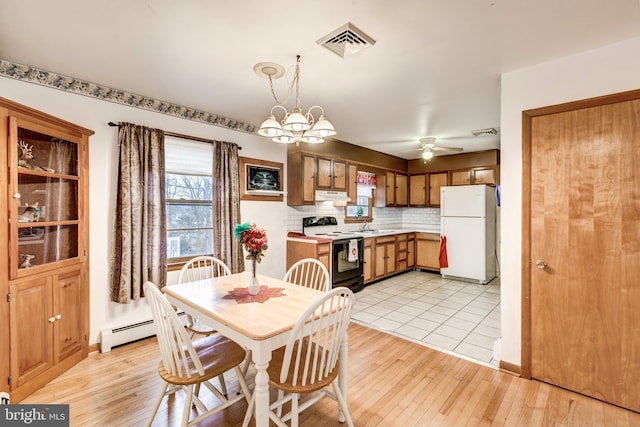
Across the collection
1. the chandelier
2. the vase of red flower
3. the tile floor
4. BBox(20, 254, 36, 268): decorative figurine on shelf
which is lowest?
the tile floor

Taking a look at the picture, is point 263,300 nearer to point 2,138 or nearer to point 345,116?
point 2,138

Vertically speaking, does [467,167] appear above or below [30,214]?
above

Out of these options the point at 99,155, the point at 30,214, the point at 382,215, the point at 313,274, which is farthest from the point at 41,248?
the point at 382,215

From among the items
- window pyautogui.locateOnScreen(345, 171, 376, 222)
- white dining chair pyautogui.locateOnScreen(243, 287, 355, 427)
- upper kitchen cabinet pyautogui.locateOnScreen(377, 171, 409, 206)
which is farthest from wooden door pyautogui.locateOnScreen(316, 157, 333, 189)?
white dining chair pyautogui.locateOnScreen(243, 287, 355, 427)

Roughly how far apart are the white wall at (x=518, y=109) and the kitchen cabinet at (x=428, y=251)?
347cm

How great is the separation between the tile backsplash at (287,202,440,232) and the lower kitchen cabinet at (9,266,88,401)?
2.65 meters

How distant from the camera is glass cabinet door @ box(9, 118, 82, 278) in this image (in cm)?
201

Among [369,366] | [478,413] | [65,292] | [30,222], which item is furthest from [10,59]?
[478,413]

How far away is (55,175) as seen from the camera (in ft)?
7.72

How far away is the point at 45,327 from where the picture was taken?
7.35 ft

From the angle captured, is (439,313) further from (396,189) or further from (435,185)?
(435,185)

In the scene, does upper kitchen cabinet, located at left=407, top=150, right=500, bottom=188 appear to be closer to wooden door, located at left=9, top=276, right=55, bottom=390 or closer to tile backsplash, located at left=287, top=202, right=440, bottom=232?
tile backsplash, located at left=287, top=202, right=440, bottom=232

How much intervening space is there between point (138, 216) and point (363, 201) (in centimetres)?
406

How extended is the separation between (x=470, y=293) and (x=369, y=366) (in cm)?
286
